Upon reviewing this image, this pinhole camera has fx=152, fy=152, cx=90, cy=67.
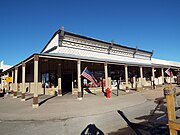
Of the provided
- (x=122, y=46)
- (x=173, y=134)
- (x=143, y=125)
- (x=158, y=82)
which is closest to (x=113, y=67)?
(x=122, y=46)

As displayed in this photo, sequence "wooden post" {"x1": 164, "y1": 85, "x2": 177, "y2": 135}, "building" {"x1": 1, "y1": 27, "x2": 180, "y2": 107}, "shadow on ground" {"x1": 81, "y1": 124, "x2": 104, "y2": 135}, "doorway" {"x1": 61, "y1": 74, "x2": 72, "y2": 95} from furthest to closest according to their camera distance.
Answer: "doorway" {"x1": 61, "y1": 74, "x2": 72, "y2": 95}, "building" {"x1": 1, "y1": 27, "x2": 180, "y2": 107}, "shadow on ground" {"x1": 81, "y1": 124, "x2": 104, "y2": 135}, "wooden post" {"x1": 164, "y1": 85, "x2": 177, "y2": 135}

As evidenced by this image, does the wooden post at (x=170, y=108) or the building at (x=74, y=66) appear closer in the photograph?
the wooden post at (x=170, y=108)

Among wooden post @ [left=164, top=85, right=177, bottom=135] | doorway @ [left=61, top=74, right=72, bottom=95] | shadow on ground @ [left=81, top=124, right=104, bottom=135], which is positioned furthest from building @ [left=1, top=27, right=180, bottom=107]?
wooden post @ [left=164, top=85, right=177, bottom=135]

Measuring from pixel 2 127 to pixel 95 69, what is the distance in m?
15.1

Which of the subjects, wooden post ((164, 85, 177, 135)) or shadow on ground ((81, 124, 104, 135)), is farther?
shadow on ground ((81, 124, 104, 135))

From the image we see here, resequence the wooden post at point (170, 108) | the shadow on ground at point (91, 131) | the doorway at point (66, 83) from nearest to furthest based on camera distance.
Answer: the wooden post at point (170, 108), the shadow on ground at point (91, 131), the doorway at point (66, 83)

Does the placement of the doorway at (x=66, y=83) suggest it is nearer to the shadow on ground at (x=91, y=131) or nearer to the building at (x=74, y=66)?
the building at (x=74, y=66)

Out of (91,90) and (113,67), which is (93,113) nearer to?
(91,90)

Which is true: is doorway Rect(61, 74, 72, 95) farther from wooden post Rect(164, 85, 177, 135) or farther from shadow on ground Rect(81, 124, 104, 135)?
wooden post Rect(164, 85, 177, 135)

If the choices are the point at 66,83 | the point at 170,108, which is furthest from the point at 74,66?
the point at 170,108

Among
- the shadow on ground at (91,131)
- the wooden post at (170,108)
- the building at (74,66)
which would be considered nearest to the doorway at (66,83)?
the building at (74,66)

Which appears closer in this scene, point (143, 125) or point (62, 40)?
point (143, 125)

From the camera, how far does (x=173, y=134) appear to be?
8.26 feet

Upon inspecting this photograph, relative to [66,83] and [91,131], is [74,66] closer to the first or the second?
[66,83]
